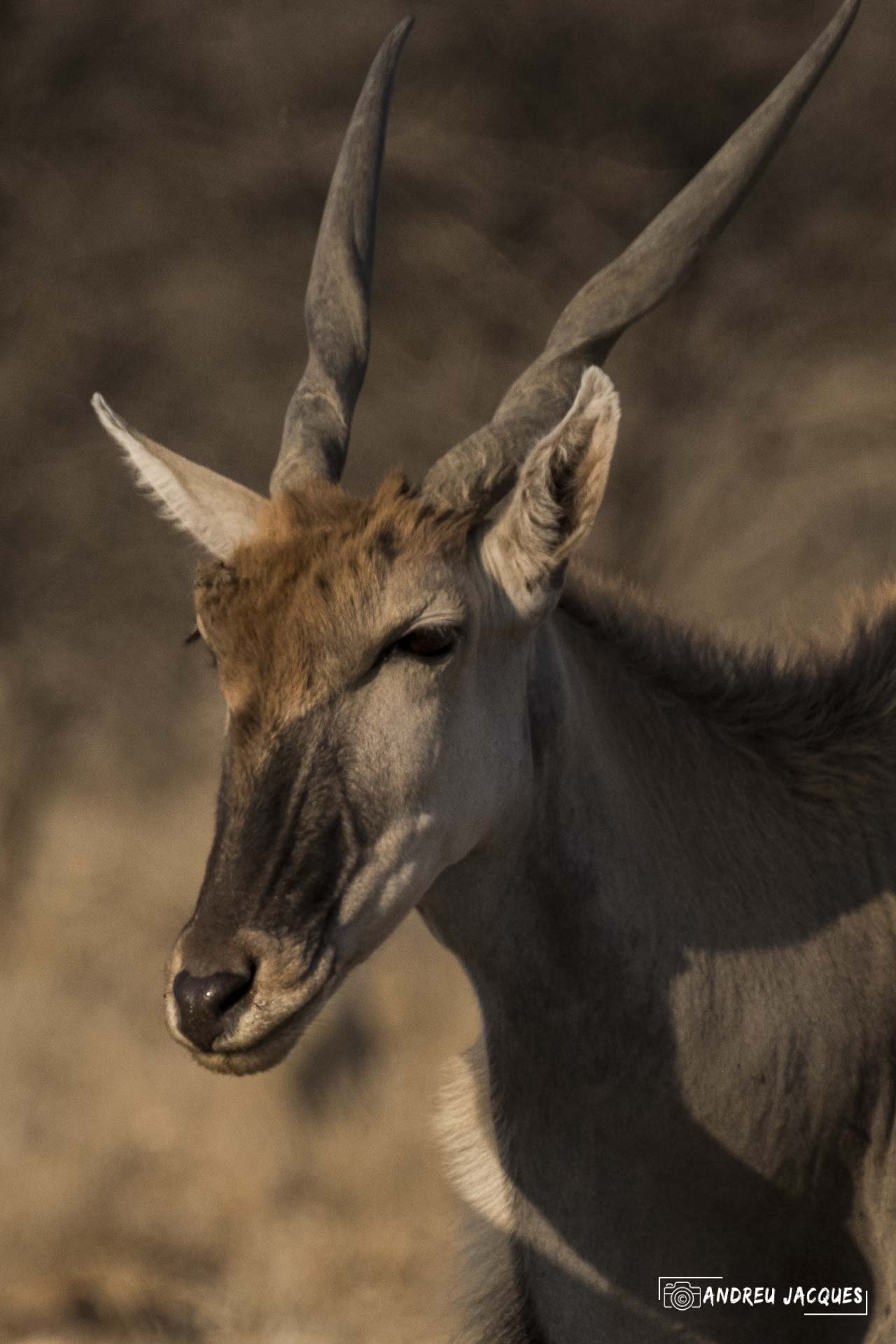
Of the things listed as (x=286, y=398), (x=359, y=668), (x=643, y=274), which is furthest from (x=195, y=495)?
(x=286, y=398)

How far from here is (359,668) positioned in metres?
2.30

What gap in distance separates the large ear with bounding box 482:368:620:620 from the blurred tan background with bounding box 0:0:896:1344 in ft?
8.51

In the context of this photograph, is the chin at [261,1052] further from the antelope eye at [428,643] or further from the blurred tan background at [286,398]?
the blurred tan background at [286,398]

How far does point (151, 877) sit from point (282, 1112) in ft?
2.78

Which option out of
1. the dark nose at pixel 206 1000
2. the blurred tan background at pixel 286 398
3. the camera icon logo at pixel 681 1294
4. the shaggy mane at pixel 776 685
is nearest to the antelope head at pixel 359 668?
the dark nose at pixel 206 1000

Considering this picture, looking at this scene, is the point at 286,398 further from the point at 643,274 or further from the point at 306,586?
the point at 306,586

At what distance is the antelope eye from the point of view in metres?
2.34

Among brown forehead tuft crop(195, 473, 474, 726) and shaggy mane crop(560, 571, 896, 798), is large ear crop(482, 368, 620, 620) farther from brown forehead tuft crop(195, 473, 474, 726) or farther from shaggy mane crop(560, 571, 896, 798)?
shaggy mane crop(560, 571, 896, 798)

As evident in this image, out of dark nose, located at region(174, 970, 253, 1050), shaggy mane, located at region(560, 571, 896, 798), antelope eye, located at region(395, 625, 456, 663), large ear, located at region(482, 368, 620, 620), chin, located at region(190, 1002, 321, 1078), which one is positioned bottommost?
shaggy mane, located at region(560, 571, 896, 798)

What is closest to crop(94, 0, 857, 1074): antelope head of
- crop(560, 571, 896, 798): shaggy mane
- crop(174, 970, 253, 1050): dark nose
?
crop(174, 970, 253, 1050): dark nose

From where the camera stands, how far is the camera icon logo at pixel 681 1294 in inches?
109

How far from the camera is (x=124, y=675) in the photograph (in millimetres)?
5227

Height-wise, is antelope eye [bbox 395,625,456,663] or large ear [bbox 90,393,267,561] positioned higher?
large ear [bbox 90,393,267,561]

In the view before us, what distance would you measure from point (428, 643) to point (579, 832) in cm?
50
